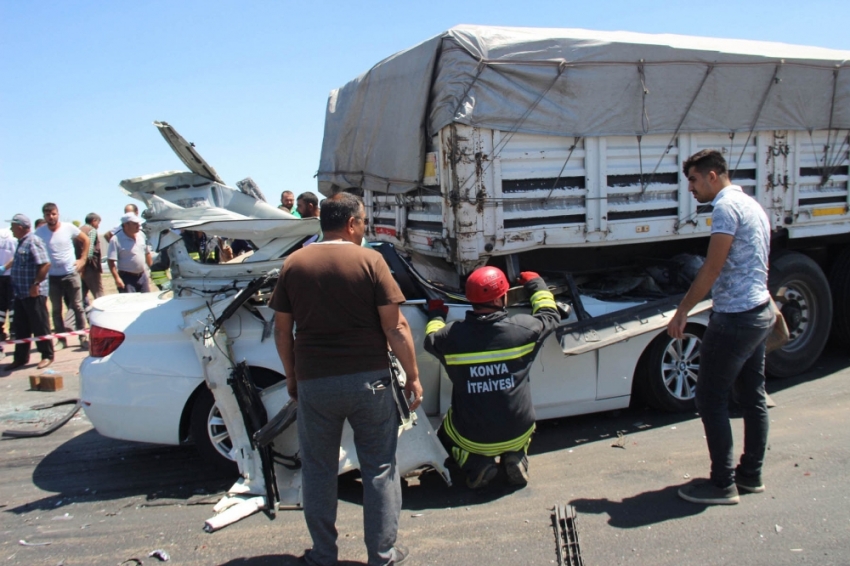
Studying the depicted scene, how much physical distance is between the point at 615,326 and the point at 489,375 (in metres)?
1.27

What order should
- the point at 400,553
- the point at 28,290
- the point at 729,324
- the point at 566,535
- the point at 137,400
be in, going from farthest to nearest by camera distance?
the point at 28,290 → the point at 137,400 → the point at 729,324 → the point at 566,535 → the point at 400,553

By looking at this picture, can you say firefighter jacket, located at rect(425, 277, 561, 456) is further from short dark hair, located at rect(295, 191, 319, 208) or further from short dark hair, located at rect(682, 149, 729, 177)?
short dark hair, located at rect(295, 191, 319, 208)

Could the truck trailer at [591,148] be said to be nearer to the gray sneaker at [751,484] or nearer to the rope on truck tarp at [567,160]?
the rope on truck tarp at [567,160]

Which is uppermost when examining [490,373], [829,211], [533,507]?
[829,211]

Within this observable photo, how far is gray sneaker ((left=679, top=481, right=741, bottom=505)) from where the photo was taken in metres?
3.69

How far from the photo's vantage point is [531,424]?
4090mm

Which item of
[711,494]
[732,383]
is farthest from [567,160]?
[711,494]

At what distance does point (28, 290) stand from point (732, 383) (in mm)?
8095

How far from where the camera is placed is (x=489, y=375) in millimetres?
3949

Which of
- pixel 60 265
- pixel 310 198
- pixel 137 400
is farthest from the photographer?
pixel 60 265

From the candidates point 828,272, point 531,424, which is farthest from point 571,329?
point 828,272

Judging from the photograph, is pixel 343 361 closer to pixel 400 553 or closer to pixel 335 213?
pixel 335 213

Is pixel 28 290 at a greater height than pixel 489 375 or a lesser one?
greater

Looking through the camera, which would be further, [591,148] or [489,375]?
[591,148]
